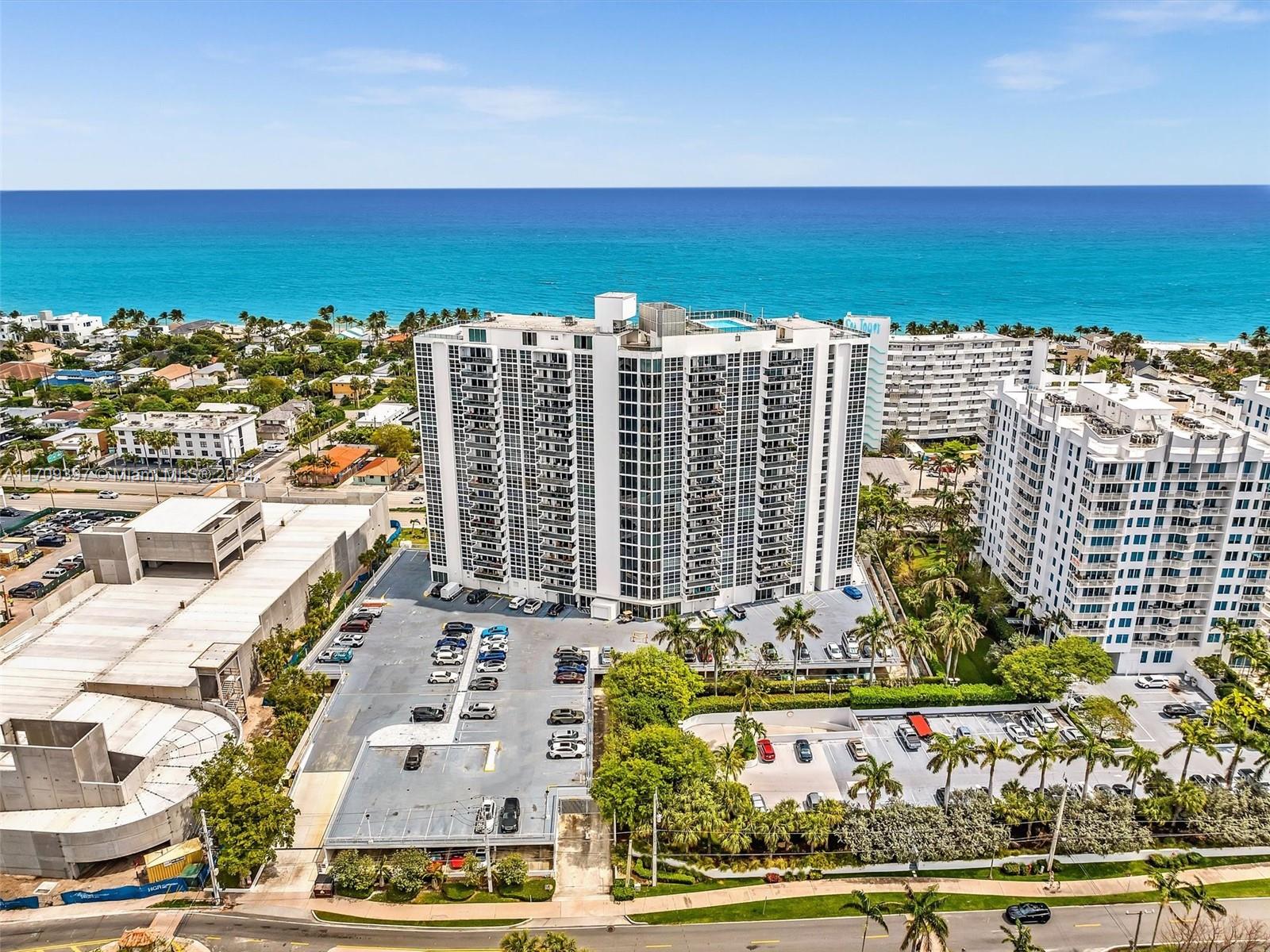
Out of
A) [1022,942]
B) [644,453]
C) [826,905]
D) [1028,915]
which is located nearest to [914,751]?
[1028,915]

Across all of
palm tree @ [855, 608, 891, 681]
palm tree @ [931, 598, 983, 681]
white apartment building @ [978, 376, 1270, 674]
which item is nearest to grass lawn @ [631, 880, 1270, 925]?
palm tree @ [931, 598, 983, 681]

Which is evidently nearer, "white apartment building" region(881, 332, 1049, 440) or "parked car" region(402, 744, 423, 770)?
"parked car" region(402, 744, 423, 770)

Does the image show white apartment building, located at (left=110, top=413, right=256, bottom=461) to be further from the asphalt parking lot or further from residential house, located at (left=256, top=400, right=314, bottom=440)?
the asphalt parking lot

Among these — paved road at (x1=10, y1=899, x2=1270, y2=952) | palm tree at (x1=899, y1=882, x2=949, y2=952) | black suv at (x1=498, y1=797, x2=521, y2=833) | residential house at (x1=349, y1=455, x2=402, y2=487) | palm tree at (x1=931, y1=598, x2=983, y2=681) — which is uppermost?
palm tree at (x1=931, y1=598, x2=983, y2=681)

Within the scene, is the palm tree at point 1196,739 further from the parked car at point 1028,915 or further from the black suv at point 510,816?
the black suv at point 510,816

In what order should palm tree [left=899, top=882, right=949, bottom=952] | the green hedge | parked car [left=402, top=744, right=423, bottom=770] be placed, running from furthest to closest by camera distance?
1. the green hedge
2. parked car [left=402, top=744, right=423, bottom=770]
3. palm tree [left=899, top=882, right=949, bottom=952]

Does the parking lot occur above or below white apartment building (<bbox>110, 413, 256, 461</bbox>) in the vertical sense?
below
